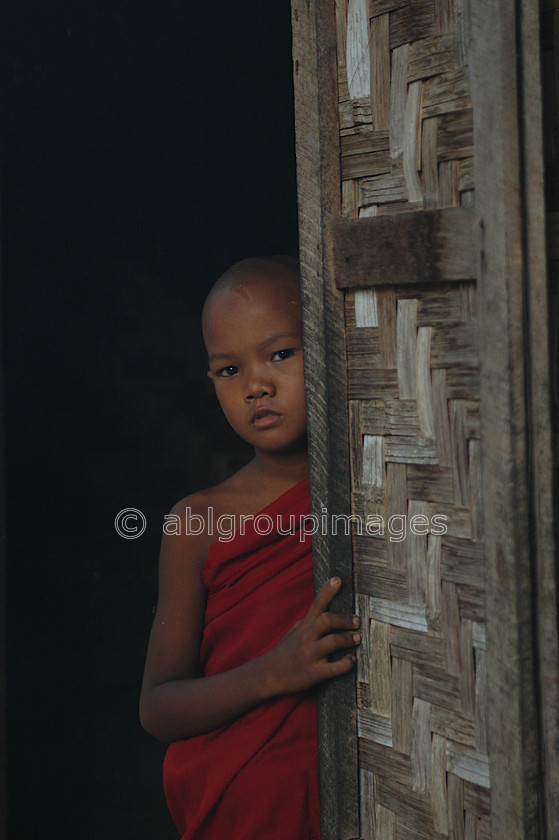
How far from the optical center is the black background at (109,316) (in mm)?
2381

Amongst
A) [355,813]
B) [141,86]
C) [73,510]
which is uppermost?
[141,86]

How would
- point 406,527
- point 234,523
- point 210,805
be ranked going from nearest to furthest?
point 406,527 → point 210,805 → point 234,523

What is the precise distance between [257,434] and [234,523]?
0.23 meters

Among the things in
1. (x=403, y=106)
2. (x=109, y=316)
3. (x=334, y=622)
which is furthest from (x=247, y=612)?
(x=109, y=316)

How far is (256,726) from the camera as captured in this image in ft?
4.84

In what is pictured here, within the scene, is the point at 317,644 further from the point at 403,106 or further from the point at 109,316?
the point at 109,316

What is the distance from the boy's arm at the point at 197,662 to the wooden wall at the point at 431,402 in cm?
6

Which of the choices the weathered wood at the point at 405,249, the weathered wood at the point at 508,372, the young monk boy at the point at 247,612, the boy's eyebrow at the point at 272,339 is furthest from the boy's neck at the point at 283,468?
the weathered wood at the point at 508,372

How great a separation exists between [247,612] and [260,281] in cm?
65

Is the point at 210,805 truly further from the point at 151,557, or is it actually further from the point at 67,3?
the point at 67,3

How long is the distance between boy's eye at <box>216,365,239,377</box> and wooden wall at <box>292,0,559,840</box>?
1.19 ft

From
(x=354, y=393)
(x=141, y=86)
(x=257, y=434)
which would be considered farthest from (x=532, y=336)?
(x=141, y=86)

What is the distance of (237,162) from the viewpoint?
2707mm

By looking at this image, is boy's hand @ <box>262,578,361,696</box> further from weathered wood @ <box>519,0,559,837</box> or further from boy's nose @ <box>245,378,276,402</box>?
boy's nose @ <box>245,378,276,402</box>
